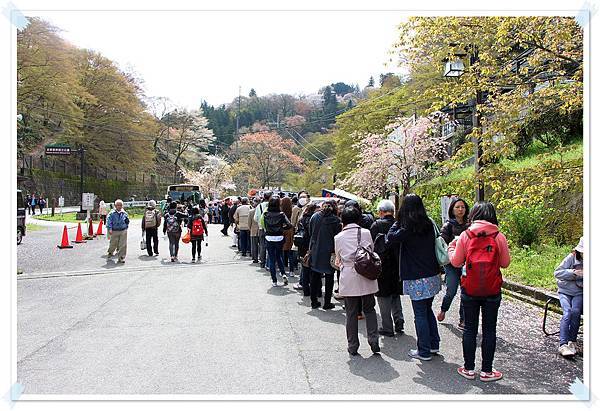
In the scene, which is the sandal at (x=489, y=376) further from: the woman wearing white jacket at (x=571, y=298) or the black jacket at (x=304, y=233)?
the black jacket at (x=304, y=233)

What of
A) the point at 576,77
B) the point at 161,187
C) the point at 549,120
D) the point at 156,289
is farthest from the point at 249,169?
the point at 576,77

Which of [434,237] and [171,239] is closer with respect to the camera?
[434,237]

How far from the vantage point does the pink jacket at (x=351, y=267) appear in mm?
5547

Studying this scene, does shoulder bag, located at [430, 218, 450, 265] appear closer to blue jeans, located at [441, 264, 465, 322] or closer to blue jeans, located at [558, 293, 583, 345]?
blue jeans, located at [441, 264, 465, 322]

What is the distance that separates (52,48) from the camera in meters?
31.2

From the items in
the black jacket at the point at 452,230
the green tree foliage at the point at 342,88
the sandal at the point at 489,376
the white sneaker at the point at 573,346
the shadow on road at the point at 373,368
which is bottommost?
the shadow on road at the point at 373,368

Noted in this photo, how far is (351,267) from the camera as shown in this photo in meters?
5.57

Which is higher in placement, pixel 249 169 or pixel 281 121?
pixel 281 121

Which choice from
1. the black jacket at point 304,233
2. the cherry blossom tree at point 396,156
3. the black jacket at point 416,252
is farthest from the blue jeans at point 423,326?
the cherry blossom tree at point 396,156

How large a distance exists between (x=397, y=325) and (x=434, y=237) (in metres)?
1.61

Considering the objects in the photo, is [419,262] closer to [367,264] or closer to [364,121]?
[367,264]

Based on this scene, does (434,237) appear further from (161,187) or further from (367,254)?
(161,187)

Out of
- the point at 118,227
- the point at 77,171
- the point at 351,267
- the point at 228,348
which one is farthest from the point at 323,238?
the point at 77,171

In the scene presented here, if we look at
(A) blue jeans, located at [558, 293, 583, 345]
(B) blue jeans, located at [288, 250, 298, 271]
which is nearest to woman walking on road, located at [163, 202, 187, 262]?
(B) blue jeans, located at [288, 250, 298, 271]
